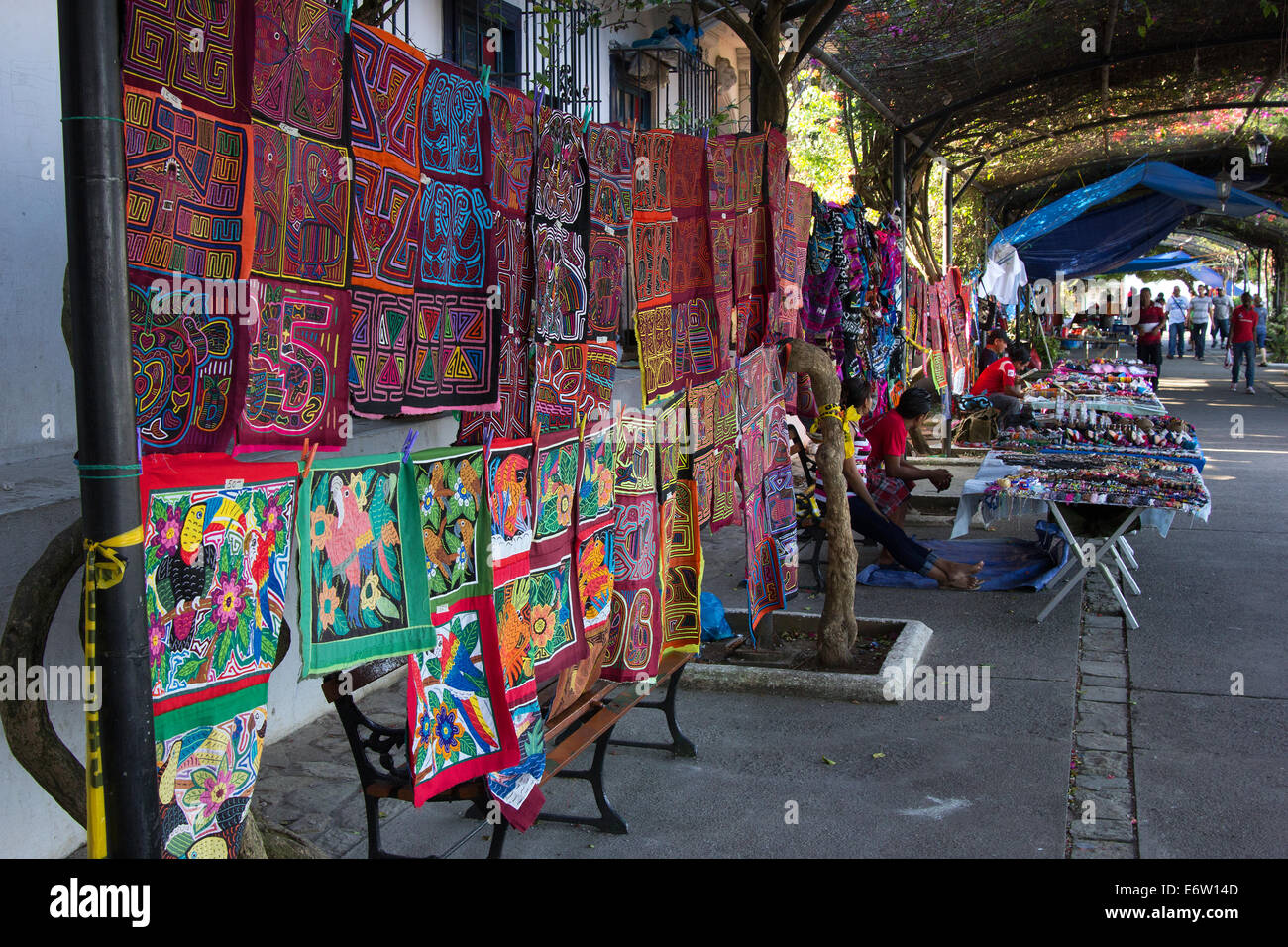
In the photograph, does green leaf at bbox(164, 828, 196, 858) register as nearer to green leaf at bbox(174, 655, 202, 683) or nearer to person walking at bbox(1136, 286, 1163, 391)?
green leaf at bbox(174, 655, 202, 683)

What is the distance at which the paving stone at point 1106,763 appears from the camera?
183 inches

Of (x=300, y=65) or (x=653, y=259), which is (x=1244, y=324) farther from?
(x=300, y=65)

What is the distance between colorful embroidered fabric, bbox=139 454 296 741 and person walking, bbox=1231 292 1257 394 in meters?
22.6

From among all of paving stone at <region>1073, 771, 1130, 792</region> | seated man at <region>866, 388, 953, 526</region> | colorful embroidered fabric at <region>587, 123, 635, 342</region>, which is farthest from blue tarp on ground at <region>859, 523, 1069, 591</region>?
colorful embroidered fabric at <region>587, 123, 635, 342</region>

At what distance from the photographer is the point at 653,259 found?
14.1 ft

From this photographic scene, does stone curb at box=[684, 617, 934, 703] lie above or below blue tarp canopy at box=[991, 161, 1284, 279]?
below

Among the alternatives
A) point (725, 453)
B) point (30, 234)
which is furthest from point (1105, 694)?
point (30, 234)

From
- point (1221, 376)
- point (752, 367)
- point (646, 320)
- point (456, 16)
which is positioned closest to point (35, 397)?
point (646, 320)

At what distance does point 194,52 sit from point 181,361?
64 cm

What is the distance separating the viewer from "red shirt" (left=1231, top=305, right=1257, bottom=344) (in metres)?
21.3

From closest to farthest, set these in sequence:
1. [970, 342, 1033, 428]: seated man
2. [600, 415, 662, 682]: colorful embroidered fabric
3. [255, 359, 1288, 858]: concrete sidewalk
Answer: [255, 359, 1288, 858]: concrete sidewalk → [600, 415, 662, 682]: colorful embroidered fabric → [970, 342, 1033, 428]: seated man

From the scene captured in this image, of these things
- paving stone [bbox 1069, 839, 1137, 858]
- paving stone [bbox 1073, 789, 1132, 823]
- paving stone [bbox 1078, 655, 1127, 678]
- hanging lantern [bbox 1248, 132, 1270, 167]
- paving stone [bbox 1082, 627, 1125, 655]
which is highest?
hanging lantern [bbox 1248, 132, 1270, 167]

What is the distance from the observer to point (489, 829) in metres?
4.18

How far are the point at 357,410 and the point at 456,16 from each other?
451 centimetres
